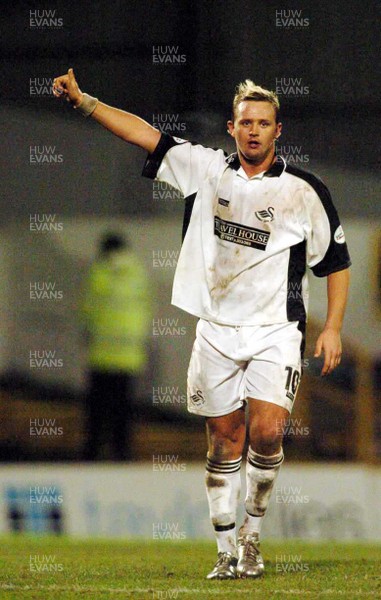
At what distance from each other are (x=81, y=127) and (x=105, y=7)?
102cm

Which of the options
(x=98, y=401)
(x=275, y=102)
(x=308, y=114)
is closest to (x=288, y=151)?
(x=308, y=114)

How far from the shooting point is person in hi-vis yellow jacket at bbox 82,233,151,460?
10.8m

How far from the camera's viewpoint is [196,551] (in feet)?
27.6

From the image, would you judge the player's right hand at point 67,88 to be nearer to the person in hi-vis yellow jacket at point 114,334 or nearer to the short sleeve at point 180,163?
the short sleeve at point 180,163

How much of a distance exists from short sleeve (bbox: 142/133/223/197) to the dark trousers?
4.41 meters

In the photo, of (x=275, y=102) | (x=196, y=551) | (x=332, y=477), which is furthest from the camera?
(x=332, y=477)

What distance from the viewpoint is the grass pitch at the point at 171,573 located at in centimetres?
586

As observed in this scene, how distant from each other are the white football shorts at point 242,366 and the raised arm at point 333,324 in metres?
0.12

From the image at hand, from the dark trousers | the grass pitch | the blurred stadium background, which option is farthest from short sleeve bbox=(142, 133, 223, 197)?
the dark trousers

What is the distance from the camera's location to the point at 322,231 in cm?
642

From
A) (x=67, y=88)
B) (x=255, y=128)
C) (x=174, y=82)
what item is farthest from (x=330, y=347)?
(x=174, y=82)

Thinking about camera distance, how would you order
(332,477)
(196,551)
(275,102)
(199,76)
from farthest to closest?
(199,76) < (332,477) < (196,551) < (275,102)

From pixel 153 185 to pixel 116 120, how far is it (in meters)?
4.73

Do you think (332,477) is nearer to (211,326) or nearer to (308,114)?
(308,114)
